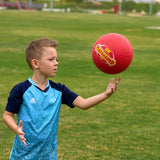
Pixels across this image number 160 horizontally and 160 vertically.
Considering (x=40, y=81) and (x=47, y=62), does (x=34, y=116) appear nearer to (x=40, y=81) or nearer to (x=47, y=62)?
(x=40, y=81)

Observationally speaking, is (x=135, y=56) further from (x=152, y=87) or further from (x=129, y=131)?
(x=129, y=131)

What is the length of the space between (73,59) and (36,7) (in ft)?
322

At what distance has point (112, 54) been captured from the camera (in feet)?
18.6

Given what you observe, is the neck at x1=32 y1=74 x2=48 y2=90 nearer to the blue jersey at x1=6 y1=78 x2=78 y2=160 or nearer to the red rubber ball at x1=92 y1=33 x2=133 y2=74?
the blue jersey at x1=6 y1=78 x2=78 y2=160

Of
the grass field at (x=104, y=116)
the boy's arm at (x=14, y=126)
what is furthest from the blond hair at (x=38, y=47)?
the grass field at (x=104, y=116)

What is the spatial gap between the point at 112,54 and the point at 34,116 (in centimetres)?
180

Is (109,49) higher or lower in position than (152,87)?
higher

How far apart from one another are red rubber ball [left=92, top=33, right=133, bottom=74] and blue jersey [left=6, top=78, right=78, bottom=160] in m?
1.45

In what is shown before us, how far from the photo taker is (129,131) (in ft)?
25.1

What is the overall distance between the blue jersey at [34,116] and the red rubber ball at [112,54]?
145 cm

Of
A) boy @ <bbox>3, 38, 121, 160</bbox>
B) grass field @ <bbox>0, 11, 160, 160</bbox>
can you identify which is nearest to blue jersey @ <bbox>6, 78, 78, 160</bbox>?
boy @ <bbox>3, 38, 121, 160</bbox>

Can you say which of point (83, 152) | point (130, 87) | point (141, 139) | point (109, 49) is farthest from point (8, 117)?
point (130, 87)

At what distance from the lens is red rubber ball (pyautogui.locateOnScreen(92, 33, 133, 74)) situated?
5.67m

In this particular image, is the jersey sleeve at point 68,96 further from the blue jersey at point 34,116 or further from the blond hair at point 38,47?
the blond hair at point 38,47
